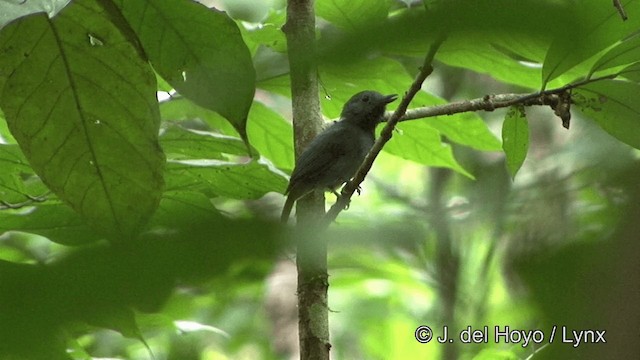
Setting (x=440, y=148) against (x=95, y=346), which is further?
(x=95, y=346)

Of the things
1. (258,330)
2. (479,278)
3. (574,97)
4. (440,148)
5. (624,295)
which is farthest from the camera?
(258,330)

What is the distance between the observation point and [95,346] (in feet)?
5.86

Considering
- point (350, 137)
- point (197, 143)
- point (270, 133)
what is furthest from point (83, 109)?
point (350, 137)

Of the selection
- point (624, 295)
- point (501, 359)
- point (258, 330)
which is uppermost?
point (258, 330)

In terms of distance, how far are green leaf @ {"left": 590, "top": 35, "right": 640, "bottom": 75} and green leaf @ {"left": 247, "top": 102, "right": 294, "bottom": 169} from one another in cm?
61

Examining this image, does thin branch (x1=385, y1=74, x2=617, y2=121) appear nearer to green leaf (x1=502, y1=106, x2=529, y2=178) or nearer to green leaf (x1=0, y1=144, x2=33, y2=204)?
green leaf (x1=502, y1=106, x2=529, y2=178)

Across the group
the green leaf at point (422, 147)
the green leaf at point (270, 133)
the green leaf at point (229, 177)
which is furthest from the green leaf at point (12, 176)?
the green leaf at point (422, 147)

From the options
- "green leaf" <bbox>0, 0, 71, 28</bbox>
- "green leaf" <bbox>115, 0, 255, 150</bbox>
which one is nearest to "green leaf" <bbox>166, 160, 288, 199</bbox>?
"green leaf" <bbox>115, 0, 255, 150</bbox>

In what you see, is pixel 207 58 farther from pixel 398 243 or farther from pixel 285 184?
pixel 398 243

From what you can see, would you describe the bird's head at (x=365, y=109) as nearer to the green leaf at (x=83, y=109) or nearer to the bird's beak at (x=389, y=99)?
the bird's beak at (x=389, y=99)

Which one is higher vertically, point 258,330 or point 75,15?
point 258,330

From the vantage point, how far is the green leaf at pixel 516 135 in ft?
3.53

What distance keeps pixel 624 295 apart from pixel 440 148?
3.82ft

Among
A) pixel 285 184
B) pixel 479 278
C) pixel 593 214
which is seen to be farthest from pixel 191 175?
pixel 479 278
